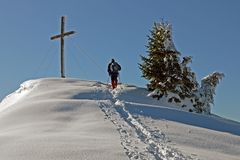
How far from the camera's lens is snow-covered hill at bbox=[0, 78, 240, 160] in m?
12.2

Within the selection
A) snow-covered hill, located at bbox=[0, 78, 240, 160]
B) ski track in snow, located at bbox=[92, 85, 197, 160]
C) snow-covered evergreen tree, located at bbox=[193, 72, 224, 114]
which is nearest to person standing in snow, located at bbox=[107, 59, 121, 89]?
snow-covered evergreen tree, located at bbox=[193, 72, 224, 114]

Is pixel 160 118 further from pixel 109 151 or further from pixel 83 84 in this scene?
pixel 83 84

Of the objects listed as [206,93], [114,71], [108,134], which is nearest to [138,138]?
[108,134]

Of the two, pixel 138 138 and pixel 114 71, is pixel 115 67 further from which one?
pixel 138 138

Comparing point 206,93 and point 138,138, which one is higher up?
point 206,93

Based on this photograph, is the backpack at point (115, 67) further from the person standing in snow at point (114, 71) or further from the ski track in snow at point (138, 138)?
the ski track in snow at point (138, 138)

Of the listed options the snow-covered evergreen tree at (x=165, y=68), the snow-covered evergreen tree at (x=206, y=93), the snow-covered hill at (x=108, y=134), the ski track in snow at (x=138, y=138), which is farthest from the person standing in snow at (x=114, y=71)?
the ski track in snow at (x=138, y=138)

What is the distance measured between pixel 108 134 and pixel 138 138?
3.31 feet

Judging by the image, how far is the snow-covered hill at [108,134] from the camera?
480 inches

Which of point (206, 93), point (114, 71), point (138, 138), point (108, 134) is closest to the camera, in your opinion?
point (138, 138)

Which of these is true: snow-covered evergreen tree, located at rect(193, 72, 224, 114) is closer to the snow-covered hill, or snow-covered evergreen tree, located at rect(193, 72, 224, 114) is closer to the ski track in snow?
the snow-covered hill

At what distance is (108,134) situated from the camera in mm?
15234

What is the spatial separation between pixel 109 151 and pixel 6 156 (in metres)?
2.35

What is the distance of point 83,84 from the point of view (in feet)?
116
